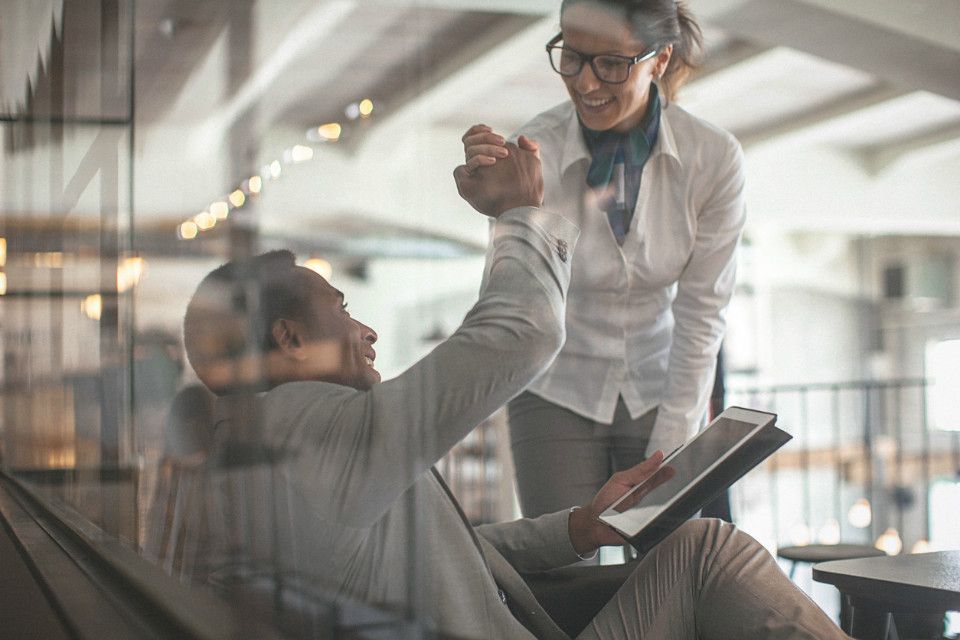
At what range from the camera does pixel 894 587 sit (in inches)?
41.6

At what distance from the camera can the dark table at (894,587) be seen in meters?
1.03

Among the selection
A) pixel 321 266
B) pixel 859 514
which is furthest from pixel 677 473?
pixel 859 514

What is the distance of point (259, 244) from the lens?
→ 2.29ft

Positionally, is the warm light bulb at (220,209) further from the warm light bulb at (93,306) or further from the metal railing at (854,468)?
the metal railing at (854,468)

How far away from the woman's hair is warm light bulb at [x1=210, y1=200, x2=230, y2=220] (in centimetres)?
83

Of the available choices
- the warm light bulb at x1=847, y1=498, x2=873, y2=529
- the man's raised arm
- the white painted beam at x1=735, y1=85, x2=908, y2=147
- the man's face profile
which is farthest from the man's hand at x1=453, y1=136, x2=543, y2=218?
the warm light bulb at x1=847, y1=498, x2=873, y2=529

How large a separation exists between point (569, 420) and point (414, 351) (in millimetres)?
943

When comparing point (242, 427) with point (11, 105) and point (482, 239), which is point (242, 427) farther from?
point (11, 105)

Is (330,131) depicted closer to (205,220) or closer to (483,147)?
(205,220)

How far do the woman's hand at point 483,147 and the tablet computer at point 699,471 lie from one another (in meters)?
0.35

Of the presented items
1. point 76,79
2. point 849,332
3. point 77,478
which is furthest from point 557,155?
point 849,332

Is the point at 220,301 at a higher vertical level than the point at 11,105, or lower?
lower

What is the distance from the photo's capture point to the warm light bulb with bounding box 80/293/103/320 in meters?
1.57

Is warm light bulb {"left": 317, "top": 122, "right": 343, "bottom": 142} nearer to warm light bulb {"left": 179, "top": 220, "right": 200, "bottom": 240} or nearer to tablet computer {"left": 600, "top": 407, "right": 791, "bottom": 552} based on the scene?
warm light bulb {"left": 179, "top": 220, "right": 200, "bottom": 240}
